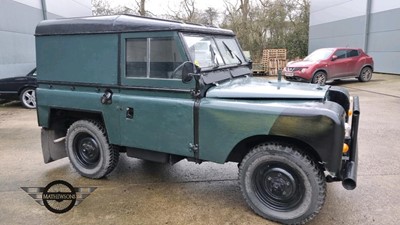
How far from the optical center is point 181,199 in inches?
146

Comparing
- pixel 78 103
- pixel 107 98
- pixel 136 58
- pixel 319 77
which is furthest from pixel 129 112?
pixel 319 77

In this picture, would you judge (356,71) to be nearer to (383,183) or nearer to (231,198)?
(383,183)

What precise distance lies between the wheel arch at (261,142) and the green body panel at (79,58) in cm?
158

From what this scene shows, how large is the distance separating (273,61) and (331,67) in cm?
596

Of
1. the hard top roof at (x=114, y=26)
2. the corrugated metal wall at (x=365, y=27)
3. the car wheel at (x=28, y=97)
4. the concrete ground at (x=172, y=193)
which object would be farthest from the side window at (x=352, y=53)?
the car wheel at (x=28, y=97)

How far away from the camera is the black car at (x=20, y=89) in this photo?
9438 mm

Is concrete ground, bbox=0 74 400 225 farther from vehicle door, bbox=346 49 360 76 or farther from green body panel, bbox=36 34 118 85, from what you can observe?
vehicle door, bbox=346 49 360 76

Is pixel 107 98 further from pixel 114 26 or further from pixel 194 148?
pixel 194 148

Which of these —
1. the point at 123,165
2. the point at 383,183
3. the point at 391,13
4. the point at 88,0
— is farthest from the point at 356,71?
the point at 88,0

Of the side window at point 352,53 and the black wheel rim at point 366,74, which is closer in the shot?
the side window at point 352,53

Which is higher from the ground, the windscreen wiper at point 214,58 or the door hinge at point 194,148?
the windscreen wiper at point 214,58

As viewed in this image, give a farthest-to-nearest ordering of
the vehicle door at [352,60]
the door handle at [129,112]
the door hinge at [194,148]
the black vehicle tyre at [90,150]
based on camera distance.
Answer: the vehicle door at [352,60], the black vehicle tyre at [90,150], the door handle at [129,112], the door hinge at [194,148]

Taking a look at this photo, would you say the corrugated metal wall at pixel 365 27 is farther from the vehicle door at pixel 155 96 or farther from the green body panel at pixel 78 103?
the green body panel at pixel 78 103

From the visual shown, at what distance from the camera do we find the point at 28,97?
965 cm
